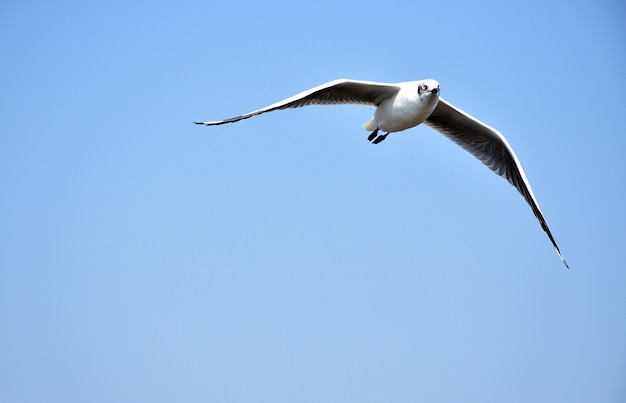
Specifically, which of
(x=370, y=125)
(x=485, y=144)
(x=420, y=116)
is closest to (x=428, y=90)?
(x=420, y=116)

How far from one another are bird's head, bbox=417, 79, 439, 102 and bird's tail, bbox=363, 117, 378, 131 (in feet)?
4.25

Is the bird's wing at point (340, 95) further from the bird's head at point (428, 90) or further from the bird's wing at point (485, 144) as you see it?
the bird's wing at point (485, 144)

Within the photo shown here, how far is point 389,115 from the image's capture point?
46.5ft

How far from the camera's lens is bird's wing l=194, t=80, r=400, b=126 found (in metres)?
13.6

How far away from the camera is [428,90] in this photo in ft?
44.3

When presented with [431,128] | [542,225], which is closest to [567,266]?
[542,225]

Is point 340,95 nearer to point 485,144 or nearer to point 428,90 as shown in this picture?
point 428,90

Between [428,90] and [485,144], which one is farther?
[485,144]

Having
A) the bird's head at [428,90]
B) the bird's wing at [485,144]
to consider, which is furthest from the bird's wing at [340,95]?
the bird's wing at [485,144]

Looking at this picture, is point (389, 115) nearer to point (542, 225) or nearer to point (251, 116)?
point (251, 116)

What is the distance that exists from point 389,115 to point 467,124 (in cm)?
216

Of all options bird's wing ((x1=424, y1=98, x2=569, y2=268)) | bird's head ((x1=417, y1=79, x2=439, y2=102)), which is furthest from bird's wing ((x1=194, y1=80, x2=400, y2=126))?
bird's wing ((x1=424, y1=98, x2=569, y2=268))

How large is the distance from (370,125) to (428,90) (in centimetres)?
165

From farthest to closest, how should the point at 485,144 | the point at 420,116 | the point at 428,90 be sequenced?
the point at 485,144 → the point at 420,116 → the point at 428,90
